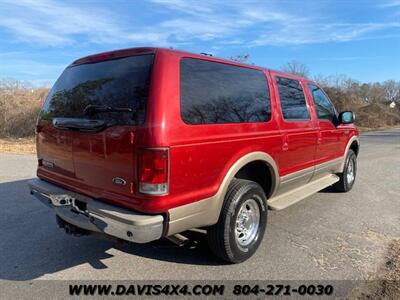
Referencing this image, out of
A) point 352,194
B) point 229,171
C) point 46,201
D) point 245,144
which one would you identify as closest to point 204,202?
point 229,171

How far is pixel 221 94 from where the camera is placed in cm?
399

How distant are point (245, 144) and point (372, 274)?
5.87 feet

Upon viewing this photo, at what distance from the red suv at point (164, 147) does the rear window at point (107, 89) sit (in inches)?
0.5

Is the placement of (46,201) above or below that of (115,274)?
above

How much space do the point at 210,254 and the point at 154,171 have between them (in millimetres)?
1560

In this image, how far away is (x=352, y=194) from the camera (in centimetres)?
727

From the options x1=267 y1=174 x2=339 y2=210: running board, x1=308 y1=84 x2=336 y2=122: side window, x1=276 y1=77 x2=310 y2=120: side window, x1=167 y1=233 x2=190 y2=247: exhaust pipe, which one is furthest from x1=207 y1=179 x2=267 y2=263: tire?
x1=308 y1=84 x2=336 y2=122: side window

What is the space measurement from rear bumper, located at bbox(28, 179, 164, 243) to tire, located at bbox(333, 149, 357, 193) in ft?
15.8

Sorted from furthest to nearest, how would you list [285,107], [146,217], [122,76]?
[285,107]
[122,76]
[146,217]

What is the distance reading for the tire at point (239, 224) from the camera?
3947 millimetres

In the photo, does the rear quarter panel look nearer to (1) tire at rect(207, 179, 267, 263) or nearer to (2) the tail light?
(2) the tail light

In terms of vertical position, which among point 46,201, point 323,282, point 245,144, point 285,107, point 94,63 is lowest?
point 323,282

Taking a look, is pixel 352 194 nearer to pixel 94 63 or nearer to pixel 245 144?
pixel 245 144

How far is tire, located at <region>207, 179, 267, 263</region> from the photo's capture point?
395 cm
